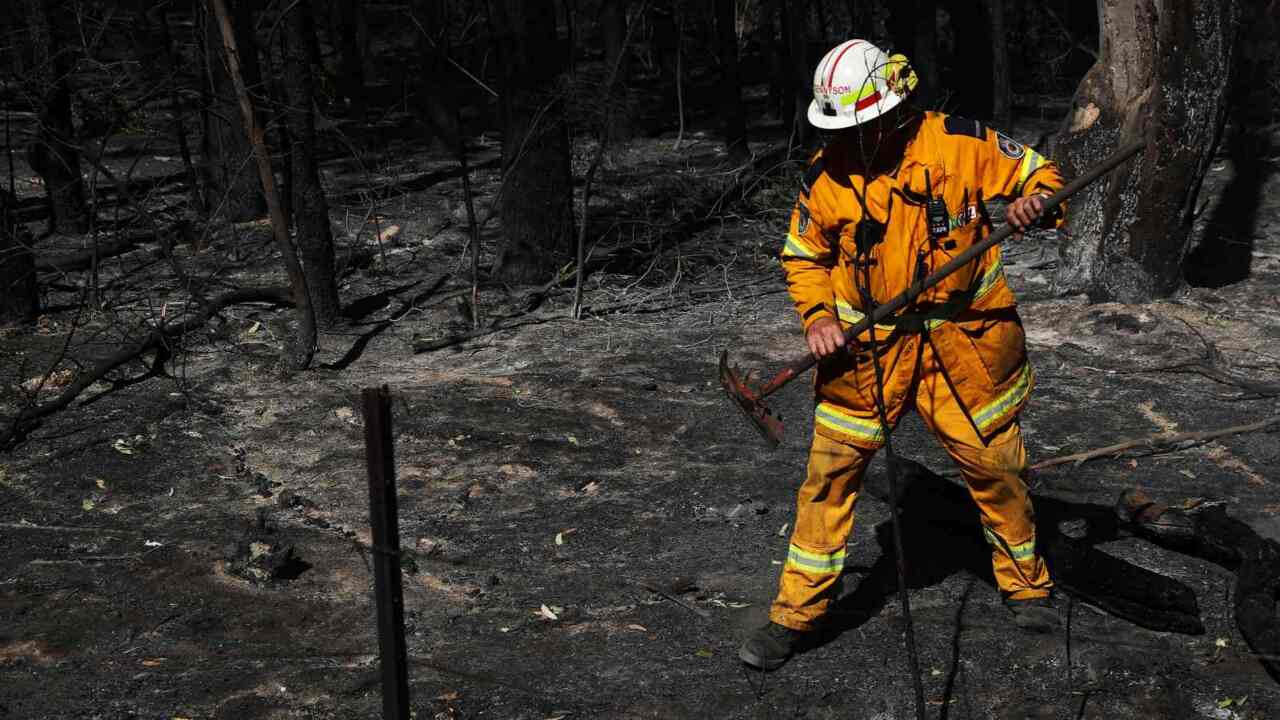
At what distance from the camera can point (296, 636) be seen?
177 inches

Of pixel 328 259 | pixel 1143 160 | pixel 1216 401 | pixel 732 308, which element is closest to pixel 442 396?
pixel 328 259

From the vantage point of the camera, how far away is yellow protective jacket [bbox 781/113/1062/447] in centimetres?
375

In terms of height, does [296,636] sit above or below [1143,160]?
below

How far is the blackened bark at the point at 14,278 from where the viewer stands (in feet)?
27.2

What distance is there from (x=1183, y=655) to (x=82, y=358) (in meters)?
6.49

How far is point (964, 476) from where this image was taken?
13.1ft

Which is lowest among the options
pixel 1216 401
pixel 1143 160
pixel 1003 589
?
pixel 1216 401

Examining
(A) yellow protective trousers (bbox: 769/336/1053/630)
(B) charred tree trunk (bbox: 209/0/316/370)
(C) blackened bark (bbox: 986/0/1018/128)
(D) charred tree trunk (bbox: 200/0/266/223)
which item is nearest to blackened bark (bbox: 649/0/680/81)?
(C) blackened bark (bbox: 986/0/1018/128)

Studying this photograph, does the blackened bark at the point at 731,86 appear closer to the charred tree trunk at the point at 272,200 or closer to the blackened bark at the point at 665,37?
the blackened bark at the point at 665,37

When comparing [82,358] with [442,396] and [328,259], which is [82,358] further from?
[442,396]

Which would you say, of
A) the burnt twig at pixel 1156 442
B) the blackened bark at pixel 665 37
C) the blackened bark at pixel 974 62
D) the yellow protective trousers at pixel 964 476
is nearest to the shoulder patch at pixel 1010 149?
the yellow protective trousers at pixel 964 476

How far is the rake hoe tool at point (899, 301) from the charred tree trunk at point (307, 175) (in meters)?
4.32

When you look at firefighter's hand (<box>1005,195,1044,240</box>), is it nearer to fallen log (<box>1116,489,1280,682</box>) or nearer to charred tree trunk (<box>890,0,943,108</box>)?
fallen log (<box>1116,489,1280,682</box>)

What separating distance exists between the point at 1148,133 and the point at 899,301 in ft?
17.7
